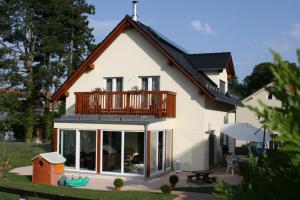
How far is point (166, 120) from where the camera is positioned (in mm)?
19984

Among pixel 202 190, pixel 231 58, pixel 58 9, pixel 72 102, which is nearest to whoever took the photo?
pixel 202 190

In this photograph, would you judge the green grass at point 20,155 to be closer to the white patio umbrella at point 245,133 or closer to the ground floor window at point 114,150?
the ground floor window at point 114,150

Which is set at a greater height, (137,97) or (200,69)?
(200,69)

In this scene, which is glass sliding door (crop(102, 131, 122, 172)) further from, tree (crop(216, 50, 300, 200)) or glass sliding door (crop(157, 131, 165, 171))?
tree (crop(216, 50, 300, 200))

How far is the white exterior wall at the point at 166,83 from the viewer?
20688mm

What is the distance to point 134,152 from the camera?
1947 cm

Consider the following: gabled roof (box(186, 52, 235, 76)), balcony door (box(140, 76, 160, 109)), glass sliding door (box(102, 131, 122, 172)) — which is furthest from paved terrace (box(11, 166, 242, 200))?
gabled roof (box(186, 52, 235, 76))

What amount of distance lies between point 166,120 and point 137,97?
184 centimetres

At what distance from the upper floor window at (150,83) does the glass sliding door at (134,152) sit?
3.42 metres

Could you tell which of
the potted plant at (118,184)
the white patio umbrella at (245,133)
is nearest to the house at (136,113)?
the white patio umbrella at (245,133)

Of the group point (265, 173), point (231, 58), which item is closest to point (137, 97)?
point (231, 58)

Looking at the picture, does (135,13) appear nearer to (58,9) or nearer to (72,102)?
(72,102)

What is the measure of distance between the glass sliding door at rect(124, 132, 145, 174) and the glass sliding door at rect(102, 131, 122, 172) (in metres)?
0.34

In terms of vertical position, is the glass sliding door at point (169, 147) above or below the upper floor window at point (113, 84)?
below
